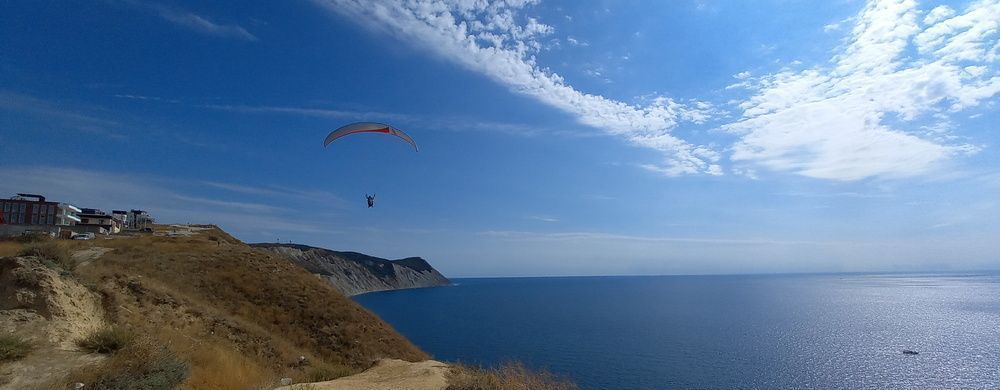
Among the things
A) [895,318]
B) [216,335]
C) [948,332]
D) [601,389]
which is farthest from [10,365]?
[895,318]

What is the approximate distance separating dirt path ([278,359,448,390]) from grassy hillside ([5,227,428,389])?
6.09ft

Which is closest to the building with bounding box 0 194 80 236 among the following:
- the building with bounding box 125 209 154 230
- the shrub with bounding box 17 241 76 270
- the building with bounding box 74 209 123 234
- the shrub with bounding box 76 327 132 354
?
the building with bounding box 74 209 123 234

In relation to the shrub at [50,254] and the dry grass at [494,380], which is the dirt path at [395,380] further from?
the shrub at [50,254]

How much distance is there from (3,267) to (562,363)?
4697 centimetres

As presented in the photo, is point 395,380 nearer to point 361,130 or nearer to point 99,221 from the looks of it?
point 361,130

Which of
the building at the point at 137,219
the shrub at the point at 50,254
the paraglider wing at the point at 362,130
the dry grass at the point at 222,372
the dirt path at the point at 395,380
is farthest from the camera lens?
the building at the point at 137,219

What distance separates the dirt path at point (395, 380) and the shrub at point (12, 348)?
6871 millimetres

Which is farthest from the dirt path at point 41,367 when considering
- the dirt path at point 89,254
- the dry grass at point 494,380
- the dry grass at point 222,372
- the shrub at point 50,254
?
the dirt path at point 89,254

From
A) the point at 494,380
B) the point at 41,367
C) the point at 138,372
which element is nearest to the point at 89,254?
the point at 41,367

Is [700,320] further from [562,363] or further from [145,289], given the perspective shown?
[145,289]

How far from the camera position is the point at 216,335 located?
70.5 feet

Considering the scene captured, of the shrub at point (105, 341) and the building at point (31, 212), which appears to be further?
the building at point (31, 212)

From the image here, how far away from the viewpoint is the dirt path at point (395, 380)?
12867 millimetres

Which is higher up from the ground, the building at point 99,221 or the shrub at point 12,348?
the building at point 99,221
